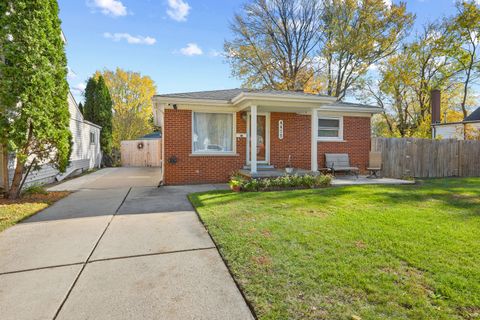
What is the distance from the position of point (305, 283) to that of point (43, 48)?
7.90 meters

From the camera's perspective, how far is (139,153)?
21.3 m

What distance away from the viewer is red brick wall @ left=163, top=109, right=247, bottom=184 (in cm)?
924

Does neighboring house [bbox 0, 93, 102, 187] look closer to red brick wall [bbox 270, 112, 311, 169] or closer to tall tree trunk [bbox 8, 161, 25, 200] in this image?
tall tree trunk [bbox 8, 161, 25, 200]

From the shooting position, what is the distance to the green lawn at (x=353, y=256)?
225 centimetres

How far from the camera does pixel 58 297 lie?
2467mm

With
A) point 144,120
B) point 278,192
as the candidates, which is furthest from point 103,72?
point 278,192

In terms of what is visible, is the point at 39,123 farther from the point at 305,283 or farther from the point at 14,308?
the point at 305,283

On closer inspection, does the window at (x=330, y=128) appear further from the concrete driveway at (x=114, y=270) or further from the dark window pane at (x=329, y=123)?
the concrete driveway at (x=114, y=270)

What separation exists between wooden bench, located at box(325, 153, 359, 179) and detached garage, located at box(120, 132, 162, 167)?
14.6 m

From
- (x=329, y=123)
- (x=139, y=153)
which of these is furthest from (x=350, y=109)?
(x=139, y=153)

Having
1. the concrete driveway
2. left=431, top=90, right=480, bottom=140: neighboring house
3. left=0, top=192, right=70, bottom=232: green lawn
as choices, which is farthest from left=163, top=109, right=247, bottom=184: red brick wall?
left=431, top=90, right=480, bottom=140: neighboring house

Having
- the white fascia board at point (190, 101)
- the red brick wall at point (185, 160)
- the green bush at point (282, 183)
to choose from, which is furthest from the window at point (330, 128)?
the white fascia board at point (190, 101)

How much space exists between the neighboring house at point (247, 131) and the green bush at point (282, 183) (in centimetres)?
92

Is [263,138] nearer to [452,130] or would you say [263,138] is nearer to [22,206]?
[22,206]
